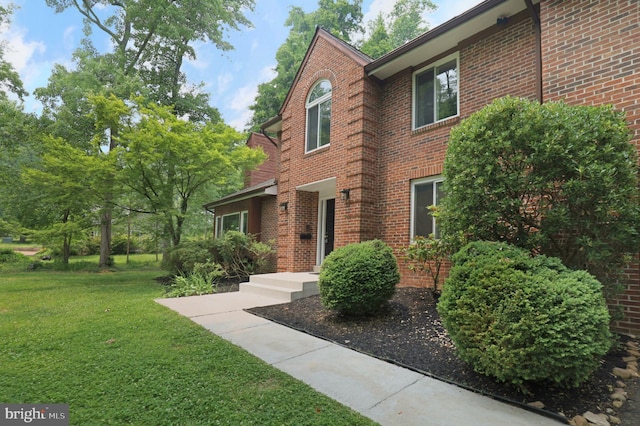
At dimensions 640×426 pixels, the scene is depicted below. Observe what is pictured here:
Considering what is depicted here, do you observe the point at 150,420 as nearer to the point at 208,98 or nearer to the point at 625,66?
the point at 625,66

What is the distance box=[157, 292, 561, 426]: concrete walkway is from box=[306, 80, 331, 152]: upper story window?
5.81 meters

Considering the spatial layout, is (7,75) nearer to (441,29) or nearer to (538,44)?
(441,29)

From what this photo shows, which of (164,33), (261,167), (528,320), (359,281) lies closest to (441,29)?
(359,281)

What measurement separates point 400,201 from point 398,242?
96 centimetres

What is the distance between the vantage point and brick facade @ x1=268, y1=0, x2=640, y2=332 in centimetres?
436

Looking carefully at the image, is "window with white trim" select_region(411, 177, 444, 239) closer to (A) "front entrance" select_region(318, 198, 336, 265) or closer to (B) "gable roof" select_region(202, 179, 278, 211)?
(A) "front entrance" select_region(318, 198, 336, 265)

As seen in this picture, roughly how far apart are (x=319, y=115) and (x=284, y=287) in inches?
201

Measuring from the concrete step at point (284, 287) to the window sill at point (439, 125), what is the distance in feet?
13.8

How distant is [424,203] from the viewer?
6.89m

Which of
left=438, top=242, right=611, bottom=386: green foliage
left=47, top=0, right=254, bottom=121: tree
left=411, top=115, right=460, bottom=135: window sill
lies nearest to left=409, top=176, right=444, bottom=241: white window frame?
left=411, top=115, right=460, bottom=135: window sill

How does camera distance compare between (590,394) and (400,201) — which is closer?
(590,394)

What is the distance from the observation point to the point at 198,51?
1797 cm

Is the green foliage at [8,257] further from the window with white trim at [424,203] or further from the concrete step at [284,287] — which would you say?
the window with white trim at [424,203]

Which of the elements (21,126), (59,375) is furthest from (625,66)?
(21,126)
